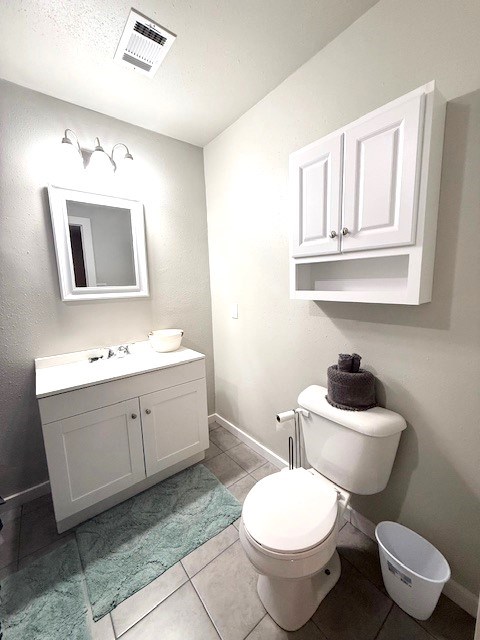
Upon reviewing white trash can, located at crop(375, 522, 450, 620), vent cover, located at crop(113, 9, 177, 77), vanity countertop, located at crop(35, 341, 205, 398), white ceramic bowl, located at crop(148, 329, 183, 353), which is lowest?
white trash can, located at crop(375, 522, 450, 620)

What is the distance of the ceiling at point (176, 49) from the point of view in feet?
3.45

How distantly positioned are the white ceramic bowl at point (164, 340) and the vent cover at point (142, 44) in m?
1.47

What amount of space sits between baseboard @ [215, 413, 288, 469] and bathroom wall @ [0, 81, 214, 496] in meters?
1.06

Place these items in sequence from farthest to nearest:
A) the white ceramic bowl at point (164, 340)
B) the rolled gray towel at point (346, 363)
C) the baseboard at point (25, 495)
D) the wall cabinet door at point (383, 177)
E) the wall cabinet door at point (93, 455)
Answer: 1. the white ceramic bowl at point (164, 340)
2. the baseboard at point (25, 495)
3. the wall cabinet door at point (93, 455)
4. the rolled gray towel at point (346, 363)
5. the wall cabinet door at point (383, 177)

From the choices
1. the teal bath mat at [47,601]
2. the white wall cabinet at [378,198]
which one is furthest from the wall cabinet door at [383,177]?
the teal bath mat at [47,601]

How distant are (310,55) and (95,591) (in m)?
2.67

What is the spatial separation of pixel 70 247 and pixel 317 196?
1.46 m

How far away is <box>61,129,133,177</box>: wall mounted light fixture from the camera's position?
4.80 ft

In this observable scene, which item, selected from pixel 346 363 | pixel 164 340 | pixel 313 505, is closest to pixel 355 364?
pixel 346 363

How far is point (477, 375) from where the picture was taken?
93 cm

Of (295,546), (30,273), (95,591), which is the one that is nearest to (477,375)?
(295,546)

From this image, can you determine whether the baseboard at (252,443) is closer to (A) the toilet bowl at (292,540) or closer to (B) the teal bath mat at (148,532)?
(B) the teal bath mat at (148,532)

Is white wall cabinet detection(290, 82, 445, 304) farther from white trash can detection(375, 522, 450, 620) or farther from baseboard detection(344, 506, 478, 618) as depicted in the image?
baseboard detection(344, 506, 478, 618)

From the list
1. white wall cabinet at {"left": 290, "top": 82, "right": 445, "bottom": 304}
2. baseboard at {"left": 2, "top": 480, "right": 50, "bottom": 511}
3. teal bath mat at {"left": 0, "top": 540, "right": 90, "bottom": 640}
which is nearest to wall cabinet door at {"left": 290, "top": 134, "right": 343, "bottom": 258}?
white wall cabinet at {"left": 290, "top": 82, "right": 445, "bottom": 304}
